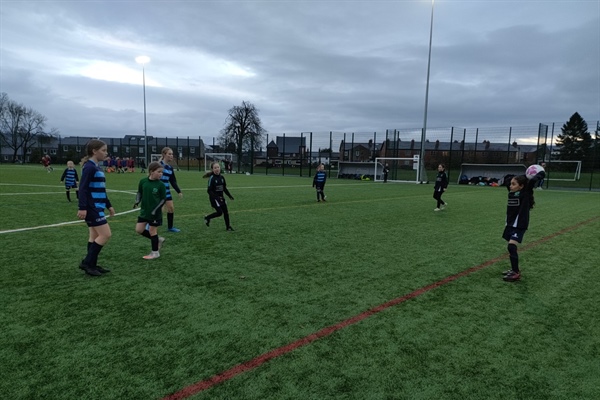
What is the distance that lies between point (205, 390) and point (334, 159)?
46.6 m

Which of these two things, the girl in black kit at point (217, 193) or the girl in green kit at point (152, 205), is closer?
the girl in green kit at point (152, 205)

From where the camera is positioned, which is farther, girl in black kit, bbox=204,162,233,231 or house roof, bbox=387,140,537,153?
house roof, bbox=387,140,537,153

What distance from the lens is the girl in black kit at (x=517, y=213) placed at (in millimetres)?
5656

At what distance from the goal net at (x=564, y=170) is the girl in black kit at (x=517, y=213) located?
104 feet

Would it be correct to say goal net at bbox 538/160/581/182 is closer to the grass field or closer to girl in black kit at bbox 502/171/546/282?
the grass field

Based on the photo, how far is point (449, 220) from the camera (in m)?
11.6

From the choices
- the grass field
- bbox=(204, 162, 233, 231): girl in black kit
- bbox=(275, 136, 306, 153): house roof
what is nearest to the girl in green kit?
the grass field

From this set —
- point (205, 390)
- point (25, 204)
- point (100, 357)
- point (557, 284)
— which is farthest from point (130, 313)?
point (25, 204)

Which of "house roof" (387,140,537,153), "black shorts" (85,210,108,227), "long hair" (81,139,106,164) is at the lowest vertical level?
"black shorts" (85,210,108,227)

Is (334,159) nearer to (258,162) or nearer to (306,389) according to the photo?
(258,162)

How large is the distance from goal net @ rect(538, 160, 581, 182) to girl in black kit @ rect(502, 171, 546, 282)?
1253 inches

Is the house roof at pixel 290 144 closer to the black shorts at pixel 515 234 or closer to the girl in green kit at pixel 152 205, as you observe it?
the girl in green kit at pixel 152 205

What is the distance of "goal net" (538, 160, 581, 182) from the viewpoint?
105 ft

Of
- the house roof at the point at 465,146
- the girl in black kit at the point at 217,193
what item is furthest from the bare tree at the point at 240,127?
the girl in black kit at the point at 217,193
